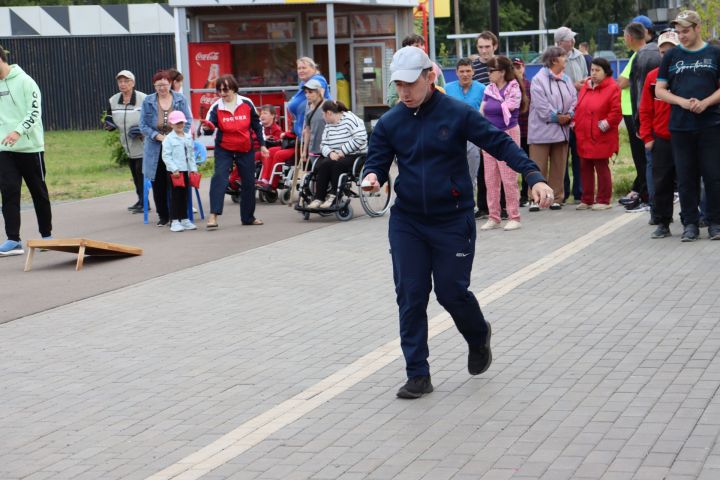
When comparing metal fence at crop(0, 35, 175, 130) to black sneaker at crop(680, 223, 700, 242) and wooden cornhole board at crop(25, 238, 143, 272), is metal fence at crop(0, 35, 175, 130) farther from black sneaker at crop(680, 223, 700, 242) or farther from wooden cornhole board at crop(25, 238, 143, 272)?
black sneaker at crop(680, 223, 700, 242)

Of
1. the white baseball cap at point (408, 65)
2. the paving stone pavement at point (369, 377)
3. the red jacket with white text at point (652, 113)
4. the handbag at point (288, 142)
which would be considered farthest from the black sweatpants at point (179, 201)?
the white baseball cap at point (408, 65)

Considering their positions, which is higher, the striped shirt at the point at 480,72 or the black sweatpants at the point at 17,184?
the striped shirt at the point at 480,72

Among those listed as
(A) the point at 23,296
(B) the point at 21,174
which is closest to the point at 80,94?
(B) the point at 21,174

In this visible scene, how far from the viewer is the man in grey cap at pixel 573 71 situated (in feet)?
49.4

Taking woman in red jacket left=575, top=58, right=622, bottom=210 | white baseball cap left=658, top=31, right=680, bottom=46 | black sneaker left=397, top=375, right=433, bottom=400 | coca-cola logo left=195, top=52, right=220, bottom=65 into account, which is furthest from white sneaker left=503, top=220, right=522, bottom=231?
coca-cola logo left=195, top=52, right=220, bottom=65

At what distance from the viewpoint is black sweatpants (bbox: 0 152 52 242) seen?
41.9 feet

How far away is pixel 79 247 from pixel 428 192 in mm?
6098

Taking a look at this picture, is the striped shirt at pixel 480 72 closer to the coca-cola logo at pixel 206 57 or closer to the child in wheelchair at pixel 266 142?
the child in wheelchair at pixel 266 142

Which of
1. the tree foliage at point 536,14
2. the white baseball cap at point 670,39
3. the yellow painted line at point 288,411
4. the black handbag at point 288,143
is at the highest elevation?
the tree foliage at point 536,14

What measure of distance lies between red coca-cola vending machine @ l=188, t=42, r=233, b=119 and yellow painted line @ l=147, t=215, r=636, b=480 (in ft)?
44.5

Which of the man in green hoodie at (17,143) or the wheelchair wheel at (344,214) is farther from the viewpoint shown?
the wheelchair wheel at (344,214)

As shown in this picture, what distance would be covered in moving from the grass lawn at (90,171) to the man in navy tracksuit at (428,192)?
378 inches

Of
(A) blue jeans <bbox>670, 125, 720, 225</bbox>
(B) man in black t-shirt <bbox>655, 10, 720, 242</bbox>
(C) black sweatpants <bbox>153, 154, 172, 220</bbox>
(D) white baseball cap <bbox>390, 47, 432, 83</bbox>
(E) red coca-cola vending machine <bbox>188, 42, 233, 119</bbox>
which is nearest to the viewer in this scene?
(D) white baseball cap <bbox>390, 47, 432, 83</bbox>

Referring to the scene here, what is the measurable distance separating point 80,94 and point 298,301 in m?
31.7
